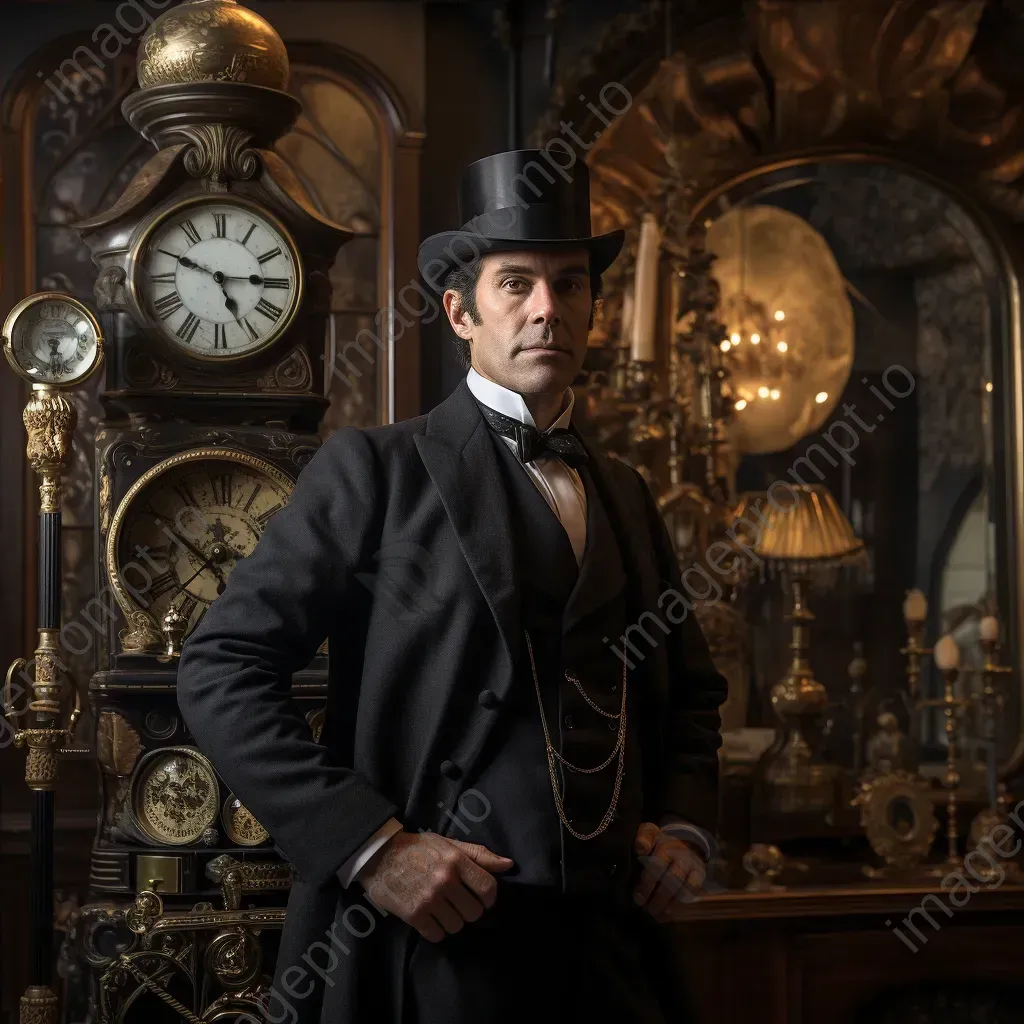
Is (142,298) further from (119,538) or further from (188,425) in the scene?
(119,538)

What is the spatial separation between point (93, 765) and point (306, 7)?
7.81ft

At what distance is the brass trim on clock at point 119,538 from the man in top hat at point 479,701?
0.70m

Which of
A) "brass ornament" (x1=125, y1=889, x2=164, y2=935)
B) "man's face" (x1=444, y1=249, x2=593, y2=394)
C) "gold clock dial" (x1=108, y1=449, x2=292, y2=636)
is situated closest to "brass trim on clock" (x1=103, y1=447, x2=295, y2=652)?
"gold clock dial" (x1=108, y1=449, x2=292, y2=636)

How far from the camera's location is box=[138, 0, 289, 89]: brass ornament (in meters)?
2.80

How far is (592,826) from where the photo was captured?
2029 millimetres

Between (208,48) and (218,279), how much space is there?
0.46m

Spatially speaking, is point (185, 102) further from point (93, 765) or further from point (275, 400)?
point (93, 765)

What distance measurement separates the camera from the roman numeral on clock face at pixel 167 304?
9.25ft

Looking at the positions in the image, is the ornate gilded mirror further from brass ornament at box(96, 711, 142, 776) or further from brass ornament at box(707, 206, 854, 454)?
brass ornament at box(96, 711, 142, 776)

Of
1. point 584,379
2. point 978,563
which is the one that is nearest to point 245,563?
point 584,379

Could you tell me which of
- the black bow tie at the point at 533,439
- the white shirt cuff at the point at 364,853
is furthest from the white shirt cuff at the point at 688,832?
the black bow tie at the point at 533,439

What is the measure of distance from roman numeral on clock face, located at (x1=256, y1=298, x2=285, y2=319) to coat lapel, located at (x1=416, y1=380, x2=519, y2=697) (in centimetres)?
73

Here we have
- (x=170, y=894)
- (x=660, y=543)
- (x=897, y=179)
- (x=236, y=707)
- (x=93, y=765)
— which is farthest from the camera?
(x=897, y=179)

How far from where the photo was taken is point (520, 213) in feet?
7.00
